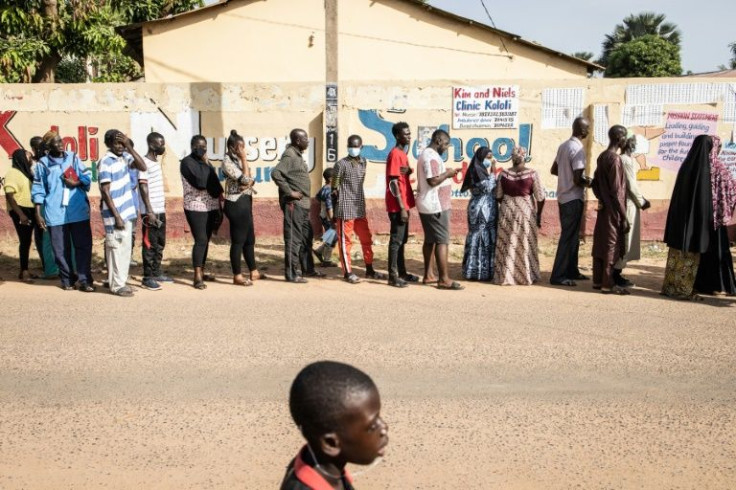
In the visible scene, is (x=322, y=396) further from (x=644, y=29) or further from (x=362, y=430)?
(x=644, y=29)

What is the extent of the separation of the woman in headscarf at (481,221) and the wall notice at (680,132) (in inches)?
177

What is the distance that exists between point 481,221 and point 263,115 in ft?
16.0

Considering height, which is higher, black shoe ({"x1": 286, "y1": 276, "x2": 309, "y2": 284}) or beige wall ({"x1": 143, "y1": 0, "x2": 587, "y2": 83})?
beige wall ({"x1": 143, "y1": 0, "x2": 587, "y2": 83})

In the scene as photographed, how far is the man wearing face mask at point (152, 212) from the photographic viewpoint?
8.28m

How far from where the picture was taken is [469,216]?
352 inches

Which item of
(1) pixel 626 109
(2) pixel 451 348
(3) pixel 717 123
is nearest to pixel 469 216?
(2) pixel 451 348

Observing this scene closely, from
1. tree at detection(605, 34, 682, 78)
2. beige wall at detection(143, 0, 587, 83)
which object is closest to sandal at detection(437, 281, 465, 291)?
beige wall at detection(143, 0, 587, 83)

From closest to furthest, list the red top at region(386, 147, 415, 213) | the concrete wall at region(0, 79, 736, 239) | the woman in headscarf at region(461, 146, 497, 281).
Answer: the red top at region(386, 147, 415, 213)
the woman in headscarf at region(461, 146, 497, 281)
the concrete wall at region(0, 79, 736, 239)

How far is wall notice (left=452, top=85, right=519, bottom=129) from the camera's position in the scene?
12000 mm

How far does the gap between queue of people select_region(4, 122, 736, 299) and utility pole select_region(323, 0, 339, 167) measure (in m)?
2.71

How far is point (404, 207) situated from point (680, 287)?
10.2ft

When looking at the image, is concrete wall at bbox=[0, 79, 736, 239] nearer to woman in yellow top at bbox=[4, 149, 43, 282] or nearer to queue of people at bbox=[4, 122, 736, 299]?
queue of people at bbox=[4, 122, 736, 299]

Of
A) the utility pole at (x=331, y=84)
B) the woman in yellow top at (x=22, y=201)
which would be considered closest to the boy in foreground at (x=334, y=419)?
the woman in yellow top at (x=22, y=201)

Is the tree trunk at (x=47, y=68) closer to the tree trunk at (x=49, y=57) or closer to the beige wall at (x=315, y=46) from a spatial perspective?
the tree trunk at (x=49, y=57)
